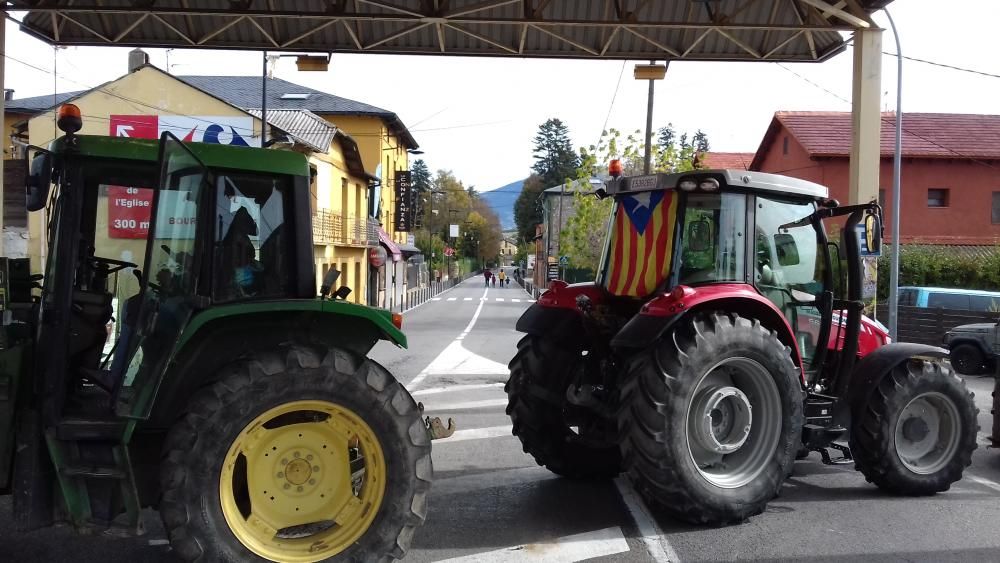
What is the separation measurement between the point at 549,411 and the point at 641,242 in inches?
60.0

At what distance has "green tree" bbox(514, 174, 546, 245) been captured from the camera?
99.9m

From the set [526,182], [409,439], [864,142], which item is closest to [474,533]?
[409,439]

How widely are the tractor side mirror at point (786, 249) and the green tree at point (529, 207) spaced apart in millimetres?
90329

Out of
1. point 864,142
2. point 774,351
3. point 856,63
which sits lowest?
point 774,351

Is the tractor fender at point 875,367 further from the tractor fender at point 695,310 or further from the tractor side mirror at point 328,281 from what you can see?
the tractor side mirror at point 328,281

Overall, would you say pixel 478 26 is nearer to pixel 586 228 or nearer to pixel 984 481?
pixel 984 481

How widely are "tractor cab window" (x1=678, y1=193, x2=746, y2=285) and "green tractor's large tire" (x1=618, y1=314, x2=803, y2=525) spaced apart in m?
0.46

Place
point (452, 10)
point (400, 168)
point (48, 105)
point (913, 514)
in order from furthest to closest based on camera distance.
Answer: point (400, 168) → point (48, 105) → point (452, 10) → point (913, 514)

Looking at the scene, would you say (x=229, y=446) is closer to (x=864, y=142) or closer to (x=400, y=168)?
(x=864, y=142)

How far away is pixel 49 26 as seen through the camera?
1191 centimetres

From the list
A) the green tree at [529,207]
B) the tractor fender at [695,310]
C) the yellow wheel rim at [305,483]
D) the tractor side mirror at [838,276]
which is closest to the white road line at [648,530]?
the tractor fender at [695,310]

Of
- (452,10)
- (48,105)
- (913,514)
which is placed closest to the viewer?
(913,514)

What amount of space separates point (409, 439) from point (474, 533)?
50.6 inches

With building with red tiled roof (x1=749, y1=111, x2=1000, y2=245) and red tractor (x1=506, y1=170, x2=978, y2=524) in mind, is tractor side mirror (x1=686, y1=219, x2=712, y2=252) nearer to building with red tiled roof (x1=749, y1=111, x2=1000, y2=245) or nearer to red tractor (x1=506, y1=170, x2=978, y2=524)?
red tractor (x1=506, y1=170, x2=978, y2=524)
